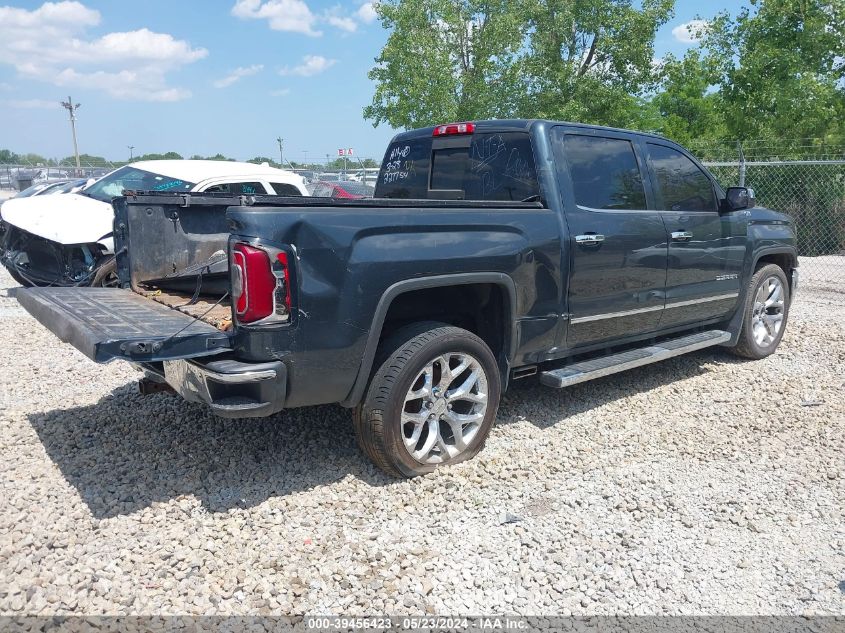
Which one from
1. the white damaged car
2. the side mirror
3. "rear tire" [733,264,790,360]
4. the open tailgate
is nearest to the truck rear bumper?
the open tailgate

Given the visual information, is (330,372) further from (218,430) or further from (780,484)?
(780,484)

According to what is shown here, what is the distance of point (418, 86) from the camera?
15750 mm

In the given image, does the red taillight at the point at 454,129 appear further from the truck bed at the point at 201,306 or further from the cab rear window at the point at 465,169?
the truck bed at the point at 201,306

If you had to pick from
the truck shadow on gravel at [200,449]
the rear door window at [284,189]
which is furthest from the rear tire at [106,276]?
the rear door window at [284,189]

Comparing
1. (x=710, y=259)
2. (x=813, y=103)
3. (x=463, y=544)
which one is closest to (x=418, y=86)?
(x=813, y=103)

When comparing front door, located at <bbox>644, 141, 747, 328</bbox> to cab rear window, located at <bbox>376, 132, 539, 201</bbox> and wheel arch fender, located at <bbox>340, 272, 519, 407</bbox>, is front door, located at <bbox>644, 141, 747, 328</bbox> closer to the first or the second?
cab rear window, located at <bbox>376, 132, 539, 201</bbox>

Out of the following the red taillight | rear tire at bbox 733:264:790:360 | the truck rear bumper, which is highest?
the red taillight

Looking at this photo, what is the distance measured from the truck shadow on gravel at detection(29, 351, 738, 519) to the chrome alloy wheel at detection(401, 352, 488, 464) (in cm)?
31

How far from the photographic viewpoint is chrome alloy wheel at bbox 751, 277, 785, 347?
252 inches

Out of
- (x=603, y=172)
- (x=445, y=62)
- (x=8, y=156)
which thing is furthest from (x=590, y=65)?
(x=8, y=156)

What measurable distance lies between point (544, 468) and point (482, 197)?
6.21 ft

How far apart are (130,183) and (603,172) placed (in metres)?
6.56

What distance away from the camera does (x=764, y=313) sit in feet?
21.3

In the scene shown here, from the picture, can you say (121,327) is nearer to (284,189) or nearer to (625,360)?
(625,360)
